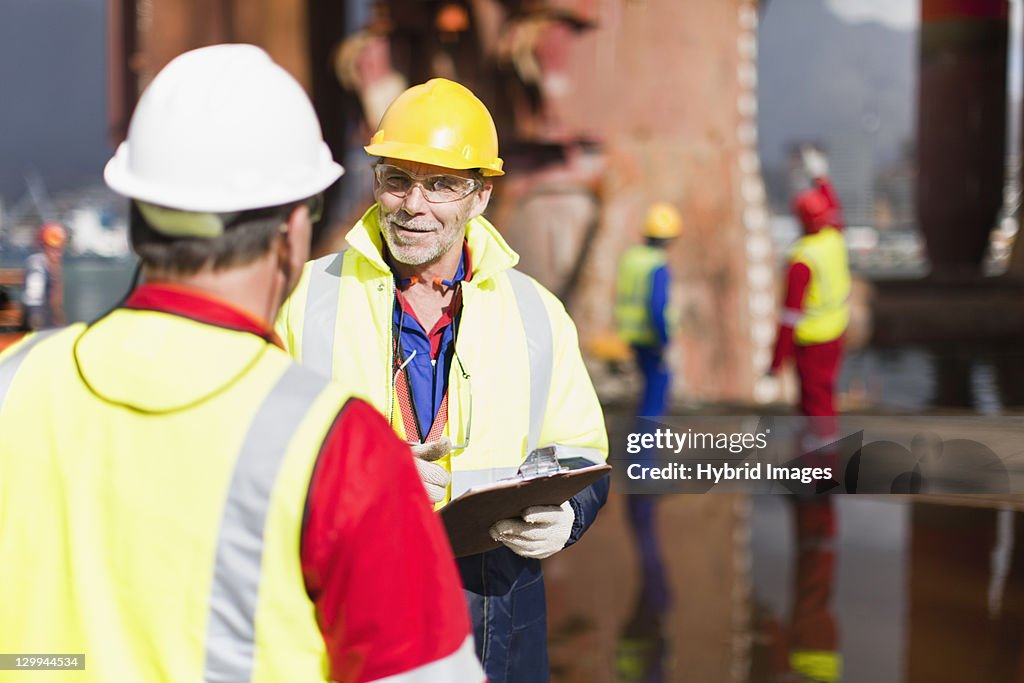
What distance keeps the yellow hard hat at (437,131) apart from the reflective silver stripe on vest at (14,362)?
2.78 feet

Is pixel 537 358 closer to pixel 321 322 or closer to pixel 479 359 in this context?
pixel 479 359

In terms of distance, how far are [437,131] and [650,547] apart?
3808 mm

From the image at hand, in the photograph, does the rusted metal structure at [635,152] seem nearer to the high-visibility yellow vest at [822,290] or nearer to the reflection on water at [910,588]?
the high-visibility yellow vest at [822,290]

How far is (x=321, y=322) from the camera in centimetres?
200

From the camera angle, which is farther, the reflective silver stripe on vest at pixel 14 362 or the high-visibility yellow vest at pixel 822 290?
the high-visibility yellow vest at pixel 822 290

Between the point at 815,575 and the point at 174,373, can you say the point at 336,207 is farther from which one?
the point at 174,373

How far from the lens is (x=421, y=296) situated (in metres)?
2.12

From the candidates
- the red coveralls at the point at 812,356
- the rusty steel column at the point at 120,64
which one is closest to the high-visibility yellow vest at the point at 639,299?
the red coveralls at the point at 812,356

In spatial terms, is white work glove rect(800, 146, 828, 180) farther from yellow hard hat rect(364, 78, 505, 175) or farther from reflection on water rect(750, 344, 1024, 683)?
yellow hard hat rect(364, 78, 505, 175)

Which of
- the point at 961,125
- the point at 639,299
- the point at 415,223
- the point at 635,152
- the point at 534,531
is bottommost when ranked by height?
the point at 534,531

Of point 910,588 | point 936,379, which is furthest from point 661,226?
point 936,379

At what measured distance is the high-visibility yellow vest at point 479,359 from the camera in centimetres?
198

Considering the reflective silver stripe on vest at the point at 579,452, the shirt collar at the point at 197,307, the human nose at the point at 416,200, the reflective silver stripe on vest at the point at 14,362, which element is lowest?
the reflective silver stripe on vest at the point at 579,452

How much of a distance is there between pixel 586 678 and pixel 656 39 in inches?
316
